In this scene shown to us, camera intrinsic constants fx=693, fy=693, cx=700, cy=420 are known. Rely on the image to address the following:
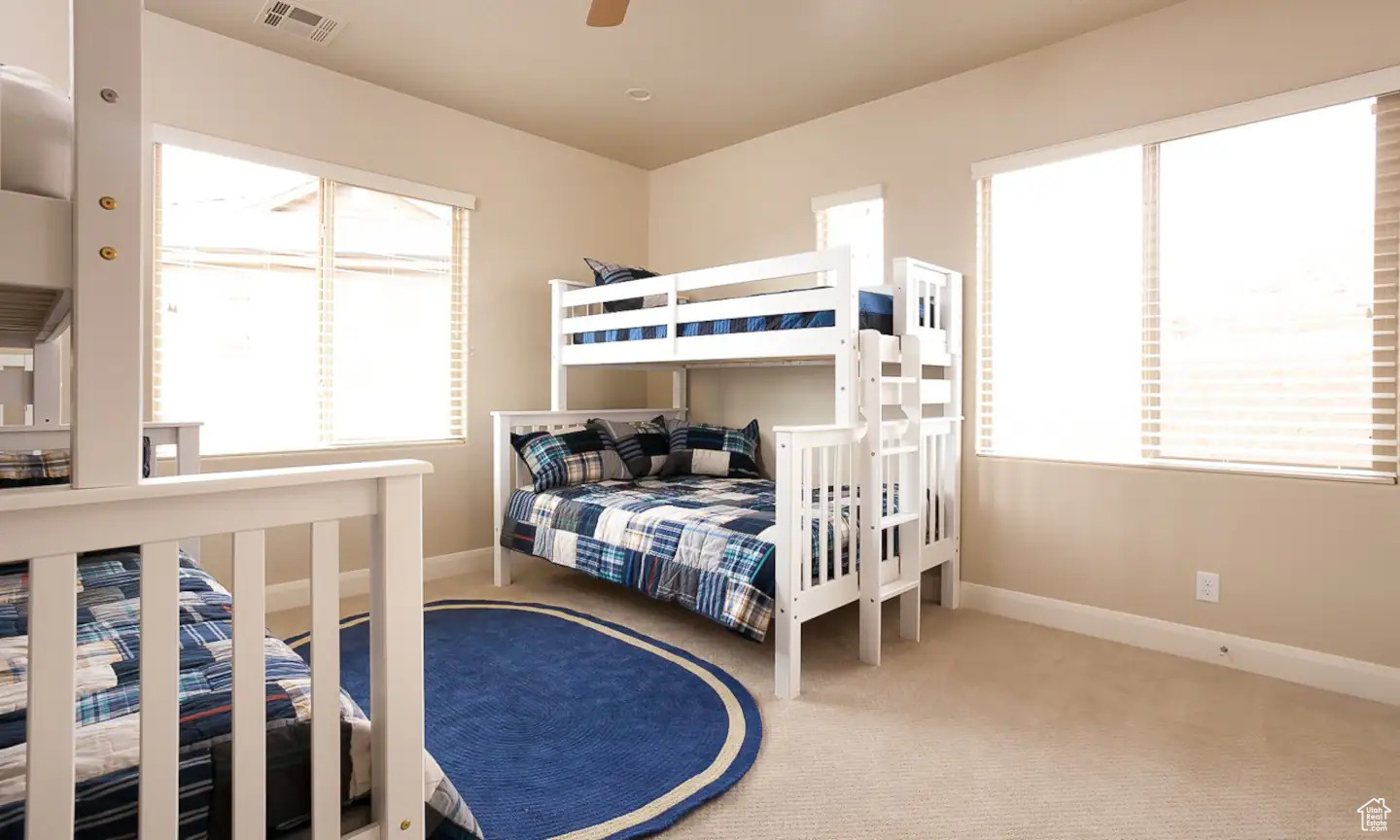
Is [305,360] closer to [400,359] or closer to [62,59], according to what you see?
[400,359]

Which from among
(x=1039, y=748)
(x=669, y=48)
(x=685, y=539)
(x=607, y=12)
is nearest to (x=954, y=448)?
(x=685, y=539)

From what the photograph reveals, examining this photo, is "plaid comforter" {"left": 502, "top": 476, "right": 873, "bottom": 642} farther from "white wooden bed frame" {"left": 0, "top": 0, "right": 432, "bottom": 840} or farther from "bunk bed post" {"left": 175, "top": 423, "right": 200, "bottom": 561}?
"white wooden bed frame" {"left": 0, "top": 0, "right": 432, "bottom": 840}

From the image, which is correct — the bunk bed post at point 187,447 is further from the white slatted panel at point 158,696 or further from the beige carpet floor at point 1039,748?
the white slatted panel at point 158,696

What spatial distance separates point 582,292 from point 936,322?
184 centimetres

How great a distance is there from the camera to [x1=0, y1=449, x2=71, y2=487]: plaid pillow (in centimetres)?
179

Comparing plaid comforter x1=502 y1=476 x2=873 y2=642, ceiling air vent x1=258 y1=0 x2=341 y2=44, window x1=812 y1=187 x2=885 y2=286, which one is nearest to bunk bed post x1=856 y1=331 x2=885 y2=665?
plaid comforter x1=502 y1=476 x2=873 y2=642

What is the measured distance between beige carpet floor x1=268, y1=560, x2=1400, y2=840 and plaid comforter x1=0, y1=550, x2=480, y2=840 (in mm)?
870

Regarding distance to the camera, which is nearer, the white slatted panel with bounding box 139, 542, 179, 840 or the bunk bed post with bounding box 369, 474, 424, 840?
the white slatted panel with bounding box 139, 542, 179, 840

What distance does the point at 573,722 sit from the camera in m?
2.06

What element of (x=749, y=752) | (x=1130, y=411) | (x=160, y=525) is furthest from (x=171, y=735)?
(x=1130, y=411)

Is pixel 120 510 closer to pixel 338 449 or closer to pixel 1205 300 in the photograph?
pixel 338 449

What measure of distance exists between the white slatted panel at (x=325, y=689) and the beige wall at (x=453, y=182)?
247 centimetres

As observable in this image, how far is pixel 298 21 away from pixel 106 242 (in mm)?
2615

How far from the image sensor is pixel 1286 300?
2455 mm
